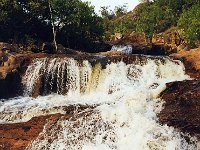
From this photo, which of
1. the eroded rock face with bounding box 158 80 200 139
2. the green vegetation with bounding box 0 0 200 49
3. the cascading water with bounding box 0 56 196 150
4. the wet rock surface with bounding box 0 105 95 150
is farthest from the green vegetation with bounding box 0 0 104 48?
the eroded rock face with bounding box 158 80 200 139

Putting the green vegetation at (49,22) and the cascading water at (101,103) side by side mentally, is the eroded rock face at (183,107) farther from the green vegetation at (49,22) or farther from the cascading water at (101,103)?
the green vegetation at (49,22)

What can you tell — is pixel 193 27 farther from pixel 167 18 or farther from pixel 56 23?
pixel 167 18

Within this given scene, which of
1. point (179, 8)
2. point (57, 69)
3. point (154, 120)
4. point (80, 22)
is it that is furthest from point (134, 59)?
point (179, 8)

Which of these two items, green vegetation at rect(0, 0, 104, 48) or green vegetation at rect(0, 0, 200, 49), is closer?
green vegetation at rect(0, 0, 200, 49)

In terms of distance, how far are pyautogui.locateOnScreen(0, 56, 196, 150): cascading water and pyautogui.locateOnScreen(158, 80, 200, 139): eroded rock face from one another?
14.3 inches

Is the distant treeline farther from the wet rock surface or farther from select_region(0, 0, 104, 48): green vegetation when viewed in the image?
the wet rock surface

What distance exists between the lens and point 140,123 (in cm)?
1484

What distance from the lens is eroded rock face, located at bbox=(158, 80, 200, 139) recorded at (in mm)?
14447

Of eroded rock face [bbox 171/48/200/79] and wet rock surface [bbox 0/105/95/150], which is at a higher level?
eroded rock face [bbox 171/48/200/79]

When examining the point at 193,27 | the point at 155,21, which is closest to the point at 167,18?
the point at 155,21

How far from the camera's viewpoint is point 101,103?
775 inches

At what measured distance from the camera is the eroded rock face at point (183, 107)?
14447 millimetres

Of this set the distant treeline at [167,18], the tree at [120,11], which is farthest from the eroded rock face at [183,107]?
the tree at [120,11]

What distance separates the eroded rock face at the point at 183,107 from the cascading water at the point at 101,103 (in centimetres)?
36
